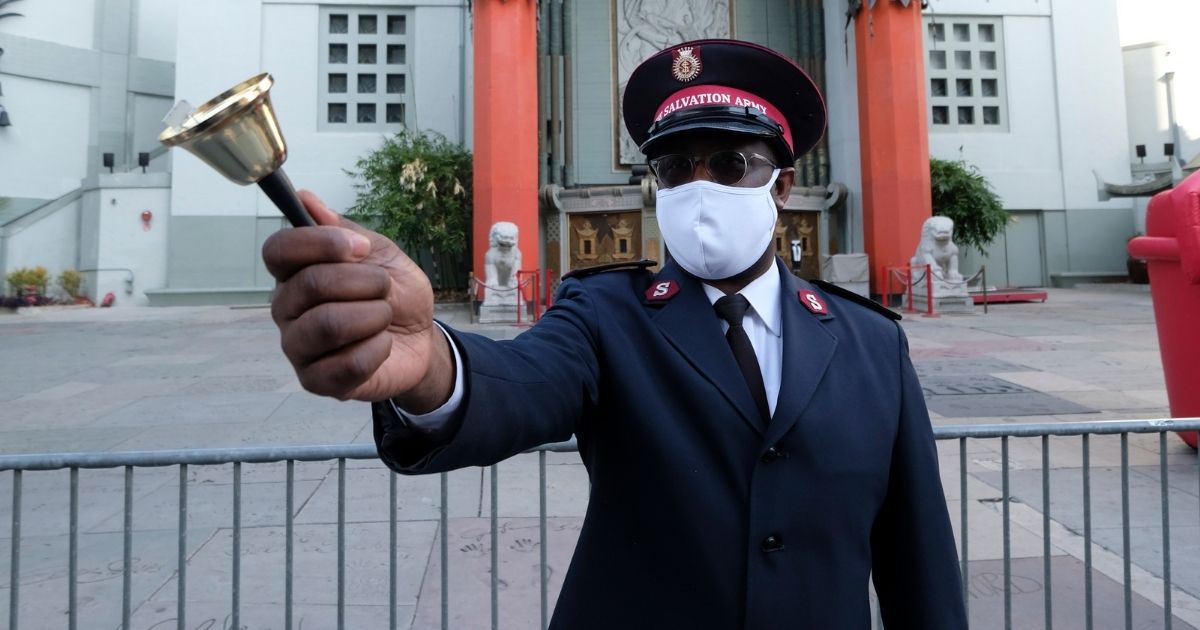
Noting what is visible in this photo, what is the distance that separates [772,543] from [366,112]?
2197cm

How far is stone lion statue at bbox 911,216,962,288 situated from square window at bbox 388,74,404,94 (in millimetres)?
15511

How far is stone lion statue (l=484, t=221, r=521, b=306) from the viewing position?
533 inches

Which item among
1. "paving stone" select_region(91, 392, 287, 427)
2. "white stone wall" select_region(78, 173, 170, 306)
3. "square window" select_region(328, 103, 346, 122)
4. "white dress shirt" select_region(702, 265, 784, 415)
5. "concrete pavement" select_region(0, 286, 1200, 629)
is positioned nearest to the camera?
"white dress shirt" select_region(702, 265, 784, 415)

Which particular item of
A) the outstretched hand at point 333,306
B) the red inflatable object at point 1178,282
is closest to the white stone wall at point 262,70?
the red inflatable object at point 1178,282

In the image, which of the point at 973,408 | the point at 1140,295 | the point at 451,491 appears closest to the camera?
the point at 451,491

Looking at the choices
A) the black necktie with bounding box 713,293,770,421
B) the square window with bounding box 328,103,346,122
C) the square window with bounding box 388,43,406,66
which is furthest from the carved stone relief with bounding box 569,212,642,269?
the black necktie with bounding box 713,293,770,421

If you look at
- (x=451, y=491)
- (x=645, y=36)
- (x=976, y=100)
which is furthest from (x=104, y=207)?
(x=976, y=100)

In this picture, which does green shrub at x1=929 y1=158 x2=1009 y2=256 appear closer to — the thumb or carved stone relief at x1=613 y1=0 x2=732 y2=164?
carved stone relief at x1=613 y1=0 x2=732 y2=164

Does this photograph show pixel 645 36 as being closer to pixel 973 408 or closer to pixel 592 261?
pixel 592 261

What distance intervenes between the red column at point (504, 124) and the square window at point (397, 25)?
637 centimetres

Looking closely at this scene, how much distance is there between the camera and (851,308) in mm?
1576

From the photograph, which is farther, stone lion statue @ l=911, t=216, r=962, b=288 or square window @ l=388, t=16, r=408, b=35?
square window @ l=388, t=16, r=408, b=35

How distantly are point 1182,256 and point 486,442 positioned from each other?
5.37 meters

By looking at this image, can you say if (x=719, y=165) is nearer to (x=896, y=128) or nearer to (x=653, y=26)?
(x=896, y=128)
